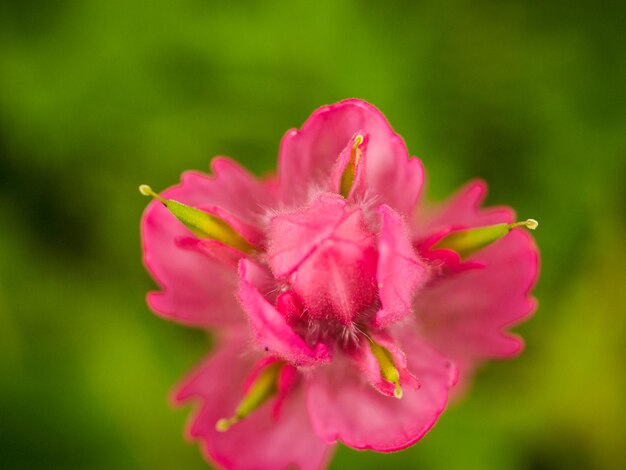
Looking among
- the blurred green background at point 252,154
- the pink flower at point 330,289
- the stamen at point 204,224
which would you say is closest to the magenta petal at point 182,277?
the pink flower at point 330,289

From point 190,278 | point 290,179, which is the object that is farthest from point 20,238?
point 290,179

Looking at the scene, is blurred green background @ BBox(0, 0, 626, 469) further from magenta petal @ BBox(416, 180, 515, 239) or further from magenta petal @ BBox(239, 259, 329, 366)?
magenta petal @ BBox(239, 259, 329, 366)

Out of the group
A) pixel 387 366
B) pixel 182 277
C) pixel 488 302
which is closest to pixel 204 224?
pixel 182 277

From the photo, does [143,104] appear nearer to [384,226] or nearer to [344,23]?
[344,23]

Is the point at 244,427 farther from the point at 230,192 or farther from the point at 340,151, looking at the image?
the point at 340,151

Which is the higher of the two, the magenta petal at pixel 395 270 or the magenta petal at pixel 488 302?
the magenta petal at pixel 395 270

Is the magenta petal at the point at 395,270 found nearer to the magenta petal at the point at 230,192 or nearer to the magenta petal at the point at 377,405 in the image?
the magenta petal at the point at 377,405
